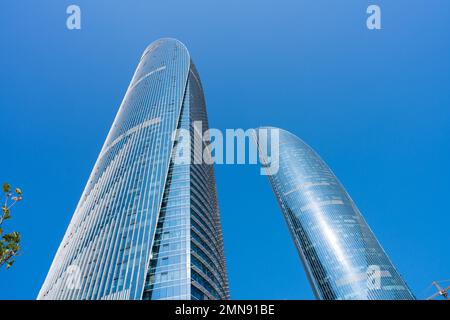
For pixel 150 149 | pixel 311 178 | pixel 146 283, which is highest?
pixel 311 178

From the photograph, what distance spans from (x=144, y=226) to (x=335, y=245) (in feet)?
391

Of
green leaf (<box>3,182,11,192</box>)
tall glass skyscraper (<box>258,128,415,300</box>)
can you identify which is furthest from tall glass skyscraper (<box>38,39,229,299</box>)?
tall glass skyscraper (<box>258,128,415,300</box>)

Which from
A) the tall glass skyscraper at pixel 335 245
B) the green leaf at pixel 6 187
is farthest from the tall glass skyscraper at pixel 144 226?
A: the tall glass skyscraper at pixel 335 245

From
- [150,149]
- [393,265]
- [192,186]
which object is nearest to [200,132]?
[150,149]

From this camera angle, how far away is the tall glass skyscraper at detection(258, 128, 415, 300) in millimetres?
151875

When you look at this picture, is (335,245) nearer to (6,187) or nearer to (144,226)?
(144,226)

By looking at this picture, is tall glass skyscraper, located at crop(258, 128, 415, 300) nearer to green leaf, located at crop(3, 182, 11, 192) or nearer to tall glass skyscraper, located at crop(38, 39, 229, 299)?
tall glass skyscraper, located at crop(38, 39, 229, 299)

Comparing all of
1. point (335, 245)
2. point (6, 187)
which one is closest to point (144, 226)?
point (6, 187)

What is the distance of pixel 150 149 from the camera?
10488cm

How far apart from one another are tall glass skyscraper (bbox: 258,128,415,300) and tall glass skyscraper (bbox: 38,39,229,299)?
82566 millimetres

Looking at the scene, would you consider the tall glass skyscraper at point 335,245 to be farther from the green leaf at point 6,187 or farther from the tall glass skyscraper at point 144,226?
the green leaf at point 6,187
